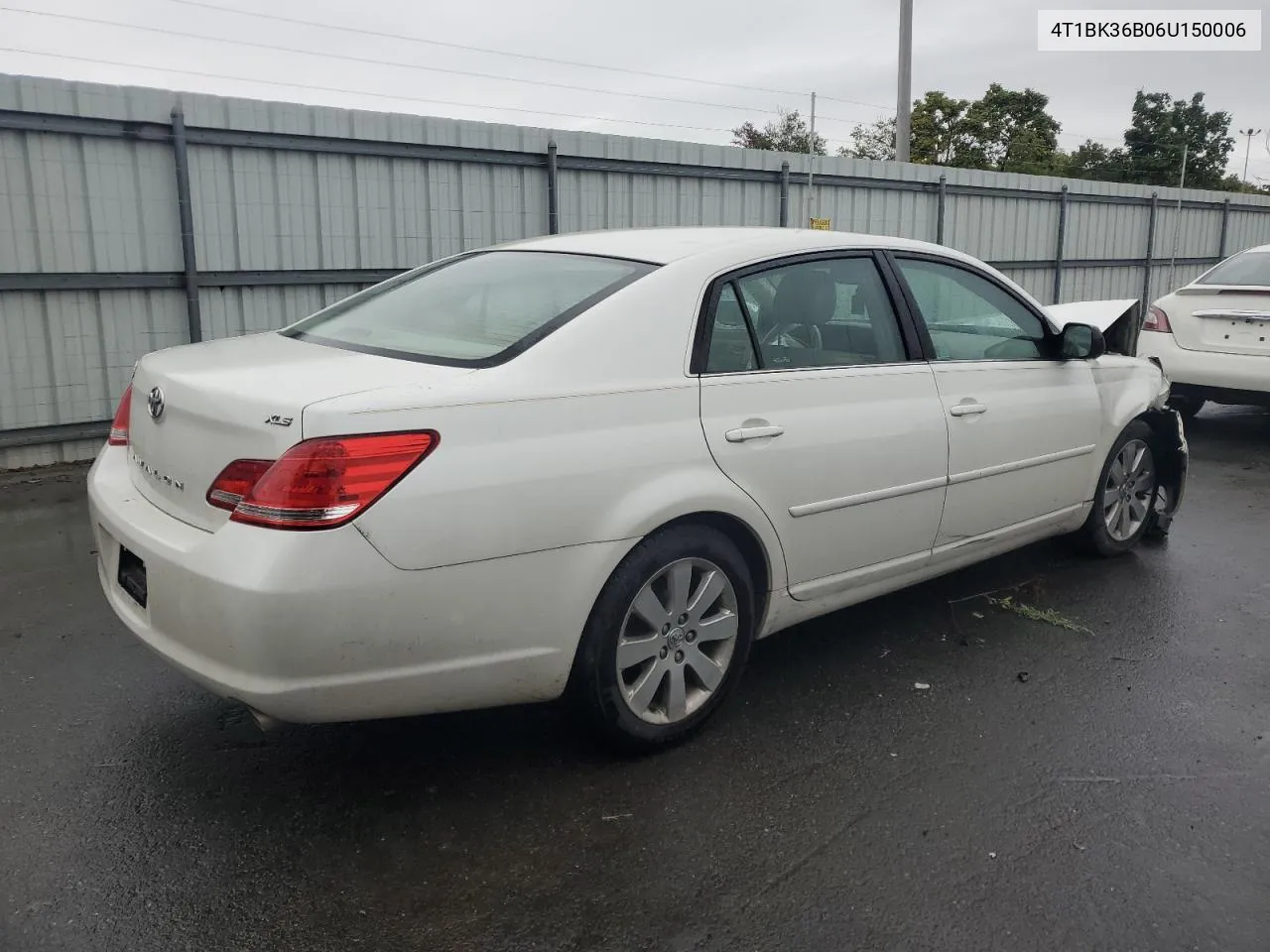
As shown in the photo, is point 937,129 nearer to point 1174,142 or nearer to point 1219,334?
point 1174,142

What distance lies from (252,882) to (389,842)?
1.13 ft

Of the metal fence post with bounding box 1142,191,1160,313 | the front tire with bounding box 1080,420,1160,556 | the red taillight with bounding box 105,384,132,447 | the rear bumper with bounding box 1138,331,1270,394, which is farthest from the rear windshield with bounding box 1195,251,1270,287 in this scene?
the metal fence post with bounding box 1142,191,1160,313

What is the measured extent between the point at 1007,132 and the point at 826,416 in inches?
2051

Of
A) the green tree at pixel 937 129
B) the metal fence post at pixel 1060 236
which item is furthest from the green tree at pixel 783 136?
the metal fence post at pixel 1060 236

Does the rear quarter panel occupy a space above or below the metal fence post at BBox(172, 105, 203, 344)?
below

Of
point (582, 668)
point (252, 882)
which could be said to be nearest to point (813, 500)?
point (582, 668)

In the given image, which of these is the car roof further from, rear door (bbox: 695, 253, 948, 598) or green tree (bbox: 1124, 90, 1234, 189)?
green tree (bbox: 1124, 90, 1234, 189)

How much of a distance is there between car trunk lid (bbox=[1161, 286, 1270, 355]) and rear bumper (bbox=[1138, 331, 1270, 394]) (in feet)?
0.18

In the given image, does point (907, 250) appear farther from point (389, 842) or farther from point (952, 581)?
point (389, 842)

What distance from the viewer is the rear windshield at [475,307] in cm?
306

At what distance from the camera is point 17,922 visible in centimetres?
238

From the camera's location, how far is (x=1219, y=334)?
Answer: 8109 millimetres

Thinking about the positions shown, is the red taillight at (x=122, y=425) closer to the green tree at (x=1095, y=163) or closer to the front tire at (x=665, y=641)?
the front tire at (x=665, y=641)

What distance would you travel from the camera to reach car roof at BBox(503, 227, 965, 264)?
3463 millimetres
